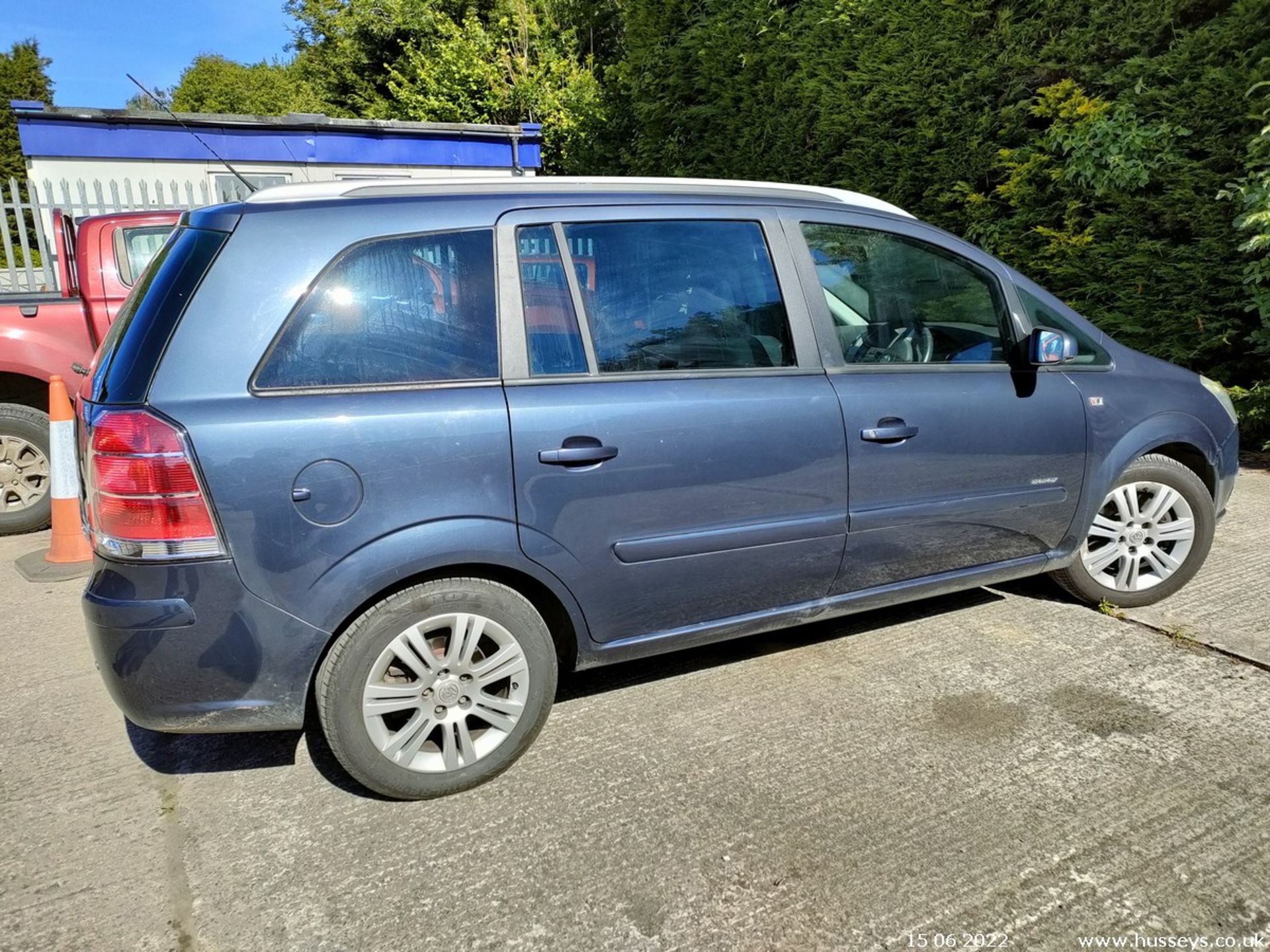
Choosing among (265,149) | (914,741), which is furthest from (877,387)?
(265,149)

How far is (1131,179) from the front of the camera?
239 inches

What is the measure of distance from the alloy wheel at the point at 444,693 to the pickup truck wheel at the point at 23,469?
4.03m

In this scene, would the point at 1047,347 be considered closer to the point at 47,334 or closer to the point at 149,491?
the point at 149,491

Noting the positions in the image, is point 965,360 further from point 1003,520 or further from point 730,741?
point 730,741

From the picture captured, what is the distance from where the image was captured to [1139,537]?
3764mm

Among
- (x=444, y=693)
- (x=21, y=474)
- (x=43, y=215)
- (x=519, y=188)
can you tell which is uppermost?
(x=43, y=215)

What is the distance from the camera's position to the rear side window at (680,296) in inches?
108

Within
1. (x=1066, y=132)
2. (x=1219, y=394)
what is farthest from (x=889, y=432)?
(x=1066, y=132)

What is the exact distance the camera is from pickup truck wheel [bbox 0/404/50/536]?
5.21m

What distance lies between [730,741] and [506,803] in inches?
30.3

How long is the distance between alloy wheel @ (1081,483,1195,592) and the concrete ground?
1.25ft

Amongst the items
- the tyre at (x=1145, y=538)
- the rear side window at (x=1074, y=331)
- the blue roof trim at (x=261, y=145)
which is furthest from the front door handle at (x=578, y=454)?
the blue roof trim at (x=261, y=145)

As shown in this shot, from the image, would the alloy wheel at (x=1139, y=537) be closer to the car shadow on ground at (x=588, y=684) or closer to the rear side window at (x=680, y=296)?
the car shadow on ground at (x=588, y=684)

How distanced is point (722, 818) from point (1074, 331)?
2.48 metres
